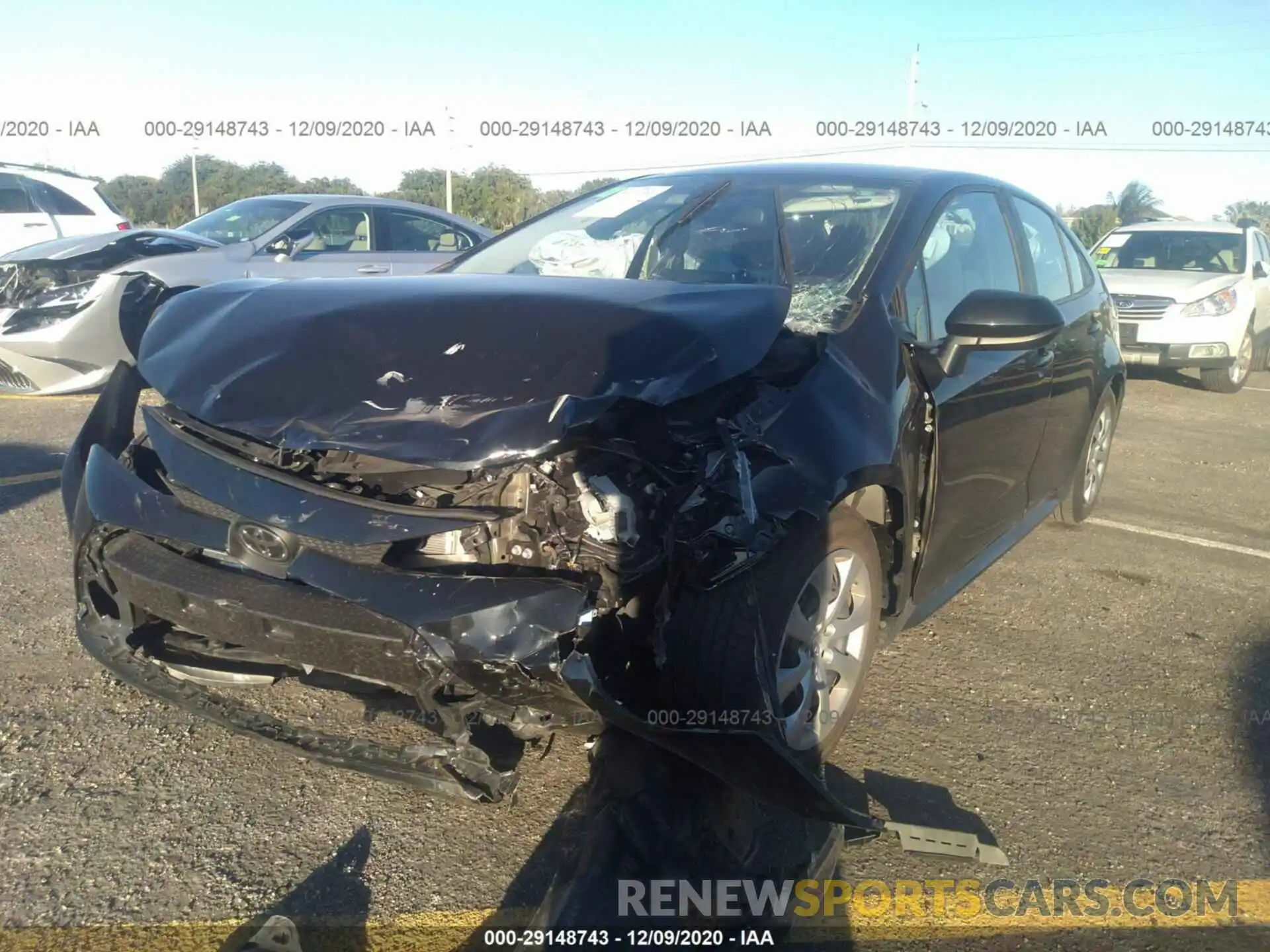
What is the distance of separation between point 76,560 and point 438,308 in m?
1.14

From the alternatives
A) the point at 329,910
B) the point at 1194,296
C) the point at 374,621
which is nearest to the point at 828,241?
the point at 374,621

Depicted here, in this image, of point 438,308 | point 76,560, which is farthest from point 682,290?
point 76,560

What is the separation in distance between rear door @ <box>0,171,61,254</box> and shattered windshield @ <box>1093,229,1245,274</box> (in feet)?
38.6

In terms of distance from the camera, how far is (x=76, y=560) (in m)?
2.68

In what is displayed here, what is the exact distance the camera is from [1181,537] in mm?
5395

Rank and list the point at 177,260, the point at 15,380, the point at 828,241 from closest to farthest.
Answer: the point at 828,241, the point at 15,380, the point at 177,260

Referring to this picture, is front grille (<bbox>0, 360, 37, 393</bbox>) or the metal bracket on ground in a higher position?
front grille (<bbox>0, 360, 37, 393</bbox>)

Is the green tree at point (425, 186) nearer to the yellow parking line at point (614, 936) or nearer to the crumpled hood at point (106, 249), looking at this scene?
the crumpled hood at point (106, 249)

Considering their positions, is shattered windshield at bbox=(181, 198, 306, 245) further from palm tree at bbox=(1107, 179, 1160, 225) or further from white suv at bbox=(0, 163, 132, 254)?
palm tree at bbox=(1107, 179, 1160, 225)

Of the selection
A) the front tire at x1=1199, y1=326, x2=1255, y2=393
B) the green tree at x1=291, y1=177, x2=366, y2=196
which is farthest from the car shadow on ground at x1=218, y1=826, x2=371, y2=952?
the green tree at x1=291, y1=177, x2=366, y2=196

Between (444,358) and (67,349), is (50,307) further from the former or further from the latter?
(444,358)

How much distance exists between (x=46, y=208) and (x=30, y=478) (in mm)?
7081

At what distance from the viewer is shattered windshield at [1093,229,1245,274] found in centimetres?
1161

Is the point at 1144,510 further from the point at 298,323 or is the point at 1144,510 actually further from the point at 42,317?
the point at 42,317
